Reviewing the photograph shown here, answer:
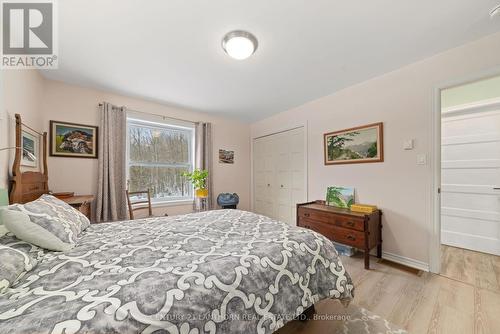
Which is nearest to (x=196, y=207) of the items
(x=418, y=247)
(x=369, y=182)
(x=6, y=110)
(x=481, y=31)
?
(x=6, y=110)

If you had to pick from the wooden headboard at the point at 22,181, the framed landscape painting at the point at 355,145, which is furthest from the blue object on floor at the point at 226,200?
the wooden headboard at the point at 22,181

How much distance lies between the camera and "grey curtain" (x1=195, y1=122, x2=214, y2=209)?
3803 millimetres

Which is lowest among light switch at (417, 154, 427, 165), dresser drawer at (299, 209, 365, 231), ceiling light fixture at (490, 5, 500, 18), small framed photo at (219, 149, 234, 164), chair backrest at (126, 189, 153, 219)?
dresser drawer at (299, 209, 365, 231)

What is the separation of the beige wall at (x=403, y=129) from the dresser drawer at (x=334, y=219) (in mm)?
475

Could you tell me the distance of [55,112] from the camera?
8.55 ft

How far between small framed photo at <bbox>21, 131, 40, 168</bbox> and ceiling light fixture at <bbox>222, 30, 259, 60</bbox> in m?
2.18

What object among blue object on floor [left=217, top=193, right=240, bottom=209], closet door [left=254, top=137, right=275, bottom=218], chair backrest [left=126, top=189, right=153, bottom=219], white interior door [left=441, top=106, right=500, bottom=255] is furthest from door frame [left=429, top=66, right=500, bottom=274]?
chair backrest [left=126, top=189, right=153, bottom=219]

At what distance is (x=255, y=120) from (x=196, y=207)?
2.25m

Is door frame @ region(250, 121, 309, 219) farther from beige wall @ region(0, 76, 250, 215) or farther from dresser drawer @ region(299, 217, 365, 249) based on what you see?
dresser drawer @ region(299, 217, 365, 249)

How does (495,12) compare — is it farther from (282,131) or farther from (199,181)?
(199,181)

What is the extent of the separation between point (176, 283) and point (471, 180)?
13.1 feet

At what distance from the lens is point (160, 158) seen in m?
3.58

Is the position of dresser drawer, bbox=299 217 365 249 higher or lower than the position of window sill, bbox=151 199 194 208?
lower

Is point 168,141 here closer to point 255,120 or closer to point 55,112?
point 55,112
